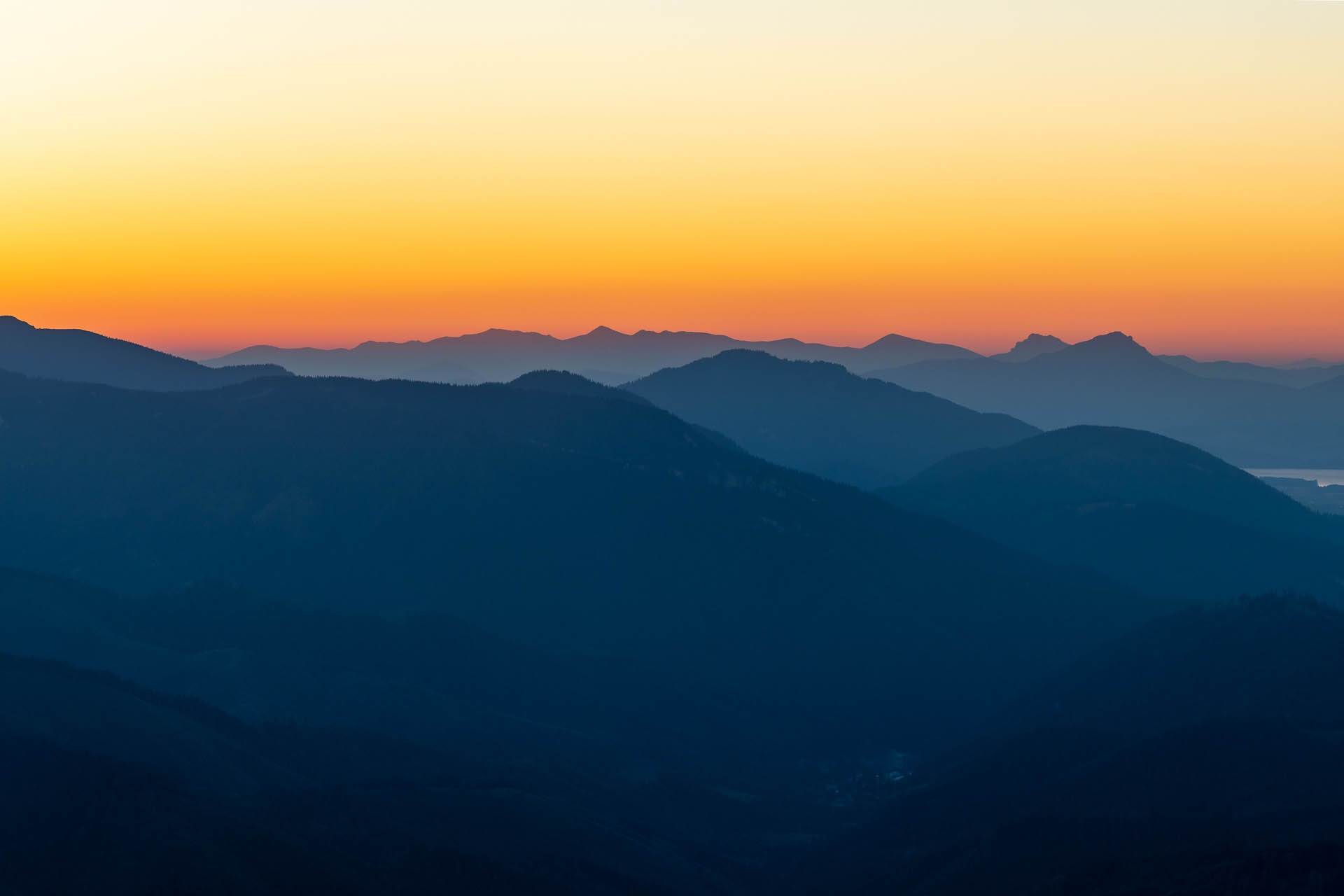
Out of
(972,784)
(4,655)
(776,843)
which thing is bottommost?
(776,843)

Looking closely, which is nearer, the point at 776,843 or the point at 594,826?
the point at 594,826

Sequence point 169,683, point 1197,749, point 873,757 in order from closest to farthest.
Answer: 1. point 1197,749
2. point 169,683
3. point 873,757

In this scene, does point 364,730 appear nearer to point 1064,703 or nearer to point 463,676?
point 463,676

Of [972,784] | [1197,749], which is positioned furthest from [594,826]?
[1197,749]

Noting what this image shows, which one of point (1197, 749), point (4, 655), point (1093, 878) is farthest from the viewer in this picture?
point (4, 655)

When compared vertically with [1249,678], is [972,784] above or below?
below

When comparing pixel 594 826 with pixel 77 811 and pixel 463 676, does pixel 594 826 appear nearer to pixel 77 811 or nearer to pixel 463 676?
pixel 77 811
